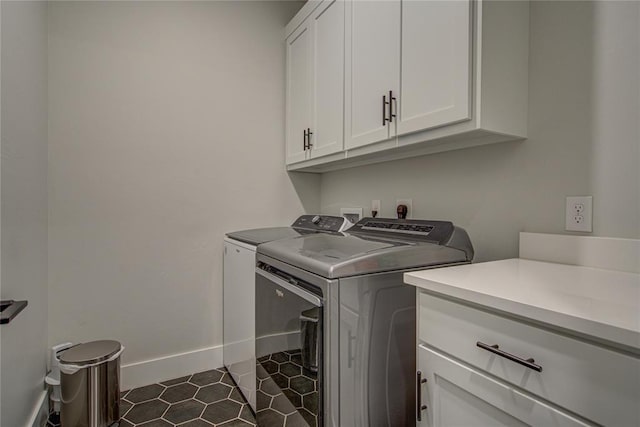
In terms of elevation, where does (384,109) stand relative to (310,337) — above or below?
above

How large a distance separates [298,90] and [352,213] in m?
0.90

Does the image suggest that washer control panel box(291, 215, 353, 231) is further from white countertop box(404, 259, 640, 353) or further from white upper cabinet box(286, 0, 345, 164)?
white countertop box(404, 259, 640, 353)

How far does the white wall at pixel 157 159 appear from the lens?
6.03 ft

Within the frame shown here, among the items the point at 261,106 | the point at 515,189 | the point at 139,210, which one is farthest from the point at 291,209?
the point at 515,189

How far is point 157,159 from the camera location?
6.73 feet

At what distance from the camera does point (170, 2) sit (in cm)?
206

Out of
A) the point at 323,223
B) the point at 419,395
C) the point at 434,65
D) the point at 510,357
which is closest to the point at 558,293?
the point at 510,357

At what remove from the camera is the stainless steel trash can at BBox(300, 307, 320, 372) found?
3.67ft

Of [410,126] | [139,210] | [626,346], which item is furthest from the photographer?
[139,210]

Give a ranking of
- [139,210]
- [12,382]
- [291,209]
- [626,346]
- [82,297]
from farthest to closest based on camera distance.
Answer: [291,209], [139,210], [82,297], [12,382], [626,346]

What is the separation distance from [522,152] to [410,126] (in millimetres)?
440

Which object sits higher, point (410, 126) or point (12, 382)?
point (410, 126)

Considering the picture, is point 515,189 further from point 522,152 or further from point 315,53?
point 315,53

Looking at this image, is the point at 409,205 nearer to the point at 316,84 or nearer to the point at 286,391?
the point at 316,84
